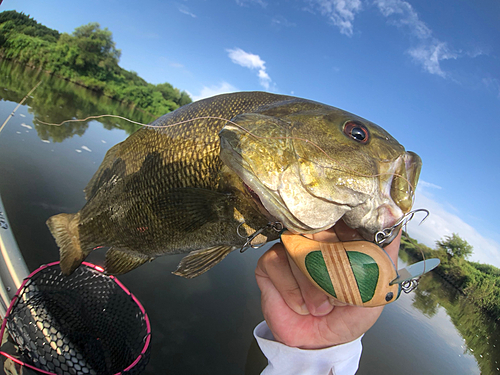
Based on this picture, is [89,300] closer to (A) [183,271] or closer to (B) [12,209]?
(A) [183,271]

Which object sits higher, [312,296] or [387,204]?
[387,204]

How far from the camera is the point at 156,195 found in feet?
Answer: 4.39

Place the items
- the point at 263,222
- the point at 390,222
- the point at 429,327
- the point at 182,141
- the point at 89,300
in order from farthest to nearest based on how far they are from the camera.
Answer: the point at 429,327, the point at 89,300, the point at 182,141, the point at 263,222, the point at 390,222

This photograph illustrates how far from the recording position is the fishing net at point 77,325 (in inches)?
61.9

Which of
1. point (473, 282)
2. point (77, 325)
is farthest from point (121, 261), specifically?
point (473, 282)

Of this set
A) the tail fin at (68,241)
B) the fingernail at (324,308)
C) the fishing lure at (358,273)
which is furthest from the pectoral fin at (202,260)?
the tail fin at (68,241)

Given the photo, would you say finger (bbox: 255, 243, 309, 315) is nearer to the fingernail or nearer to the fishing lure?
the fingernail

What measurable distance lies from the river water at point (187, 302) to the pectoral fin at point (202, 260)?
1.68 m

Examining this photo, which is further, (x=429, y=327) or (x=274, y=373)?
(x=429, y=327)

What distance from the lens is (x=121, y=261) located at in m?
1.67

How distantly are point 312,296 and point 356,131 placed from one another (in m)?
0.75

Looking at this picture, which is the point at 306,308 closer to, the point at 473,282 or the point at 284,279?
the point at 284,279

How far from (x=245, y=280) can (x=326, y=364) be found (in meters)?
3.20

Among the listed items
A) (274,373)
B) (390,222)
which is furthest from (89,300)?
(390,222)
